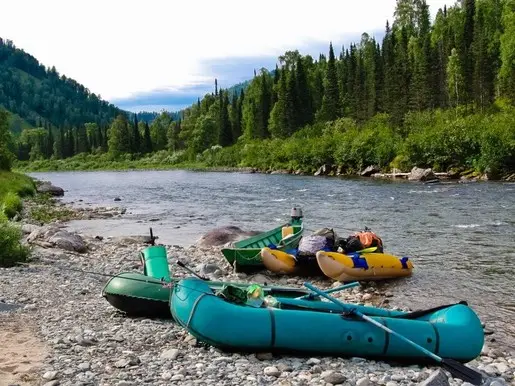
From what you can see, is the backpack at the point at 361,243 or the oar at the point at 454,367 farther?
the backpack at the point at 361,243

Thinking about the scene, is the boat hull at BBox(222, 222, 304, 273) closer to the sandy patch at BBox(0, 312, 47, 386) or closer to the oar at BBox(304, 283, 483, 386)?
the sandy patch at BBox(0, 312, 47, 386)

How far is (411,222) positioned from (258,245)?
30.6 ft

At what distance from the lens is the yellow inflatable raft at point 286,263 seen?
1454cm

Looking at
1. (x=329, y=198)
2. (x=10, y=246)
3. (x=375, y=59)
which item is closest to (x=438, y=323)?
(x=10, y=246)

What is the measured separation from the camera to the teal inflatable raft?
24.3 ft

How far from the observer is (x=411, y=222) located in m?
22.9

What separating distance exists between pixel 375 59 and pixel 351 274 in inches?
3338

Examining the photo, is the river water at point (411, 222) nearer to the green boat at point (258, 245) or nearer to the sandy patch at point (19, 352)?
the green boat at point (258, 245)

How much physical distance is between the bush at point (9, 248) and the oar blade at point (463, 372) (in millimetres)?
10908

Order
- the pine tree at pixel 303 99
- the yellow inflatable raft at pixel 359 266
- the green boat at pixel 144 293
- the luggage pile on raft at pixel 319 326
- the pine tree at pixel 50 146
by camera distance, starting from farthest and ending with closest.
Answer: the pine tree at pixel 50 146 → the pine tree at pixel 303 99 → the yellow inflatable raft at pixel 359 266 → the green boat at pixel 144 293 → the luggage pile on raft at pixel 319 326

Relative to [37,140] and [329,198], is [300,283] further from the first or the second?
[37,140]

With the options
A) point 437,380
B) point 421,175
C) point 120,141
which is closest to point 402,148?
point 421,175

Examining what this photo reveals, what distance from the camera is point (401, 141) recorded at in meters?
58.0

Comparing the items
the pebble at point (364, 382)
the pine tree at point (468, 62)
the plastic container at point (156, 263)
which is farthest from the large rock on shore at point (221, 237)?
the pine tree at point (468, 62)
